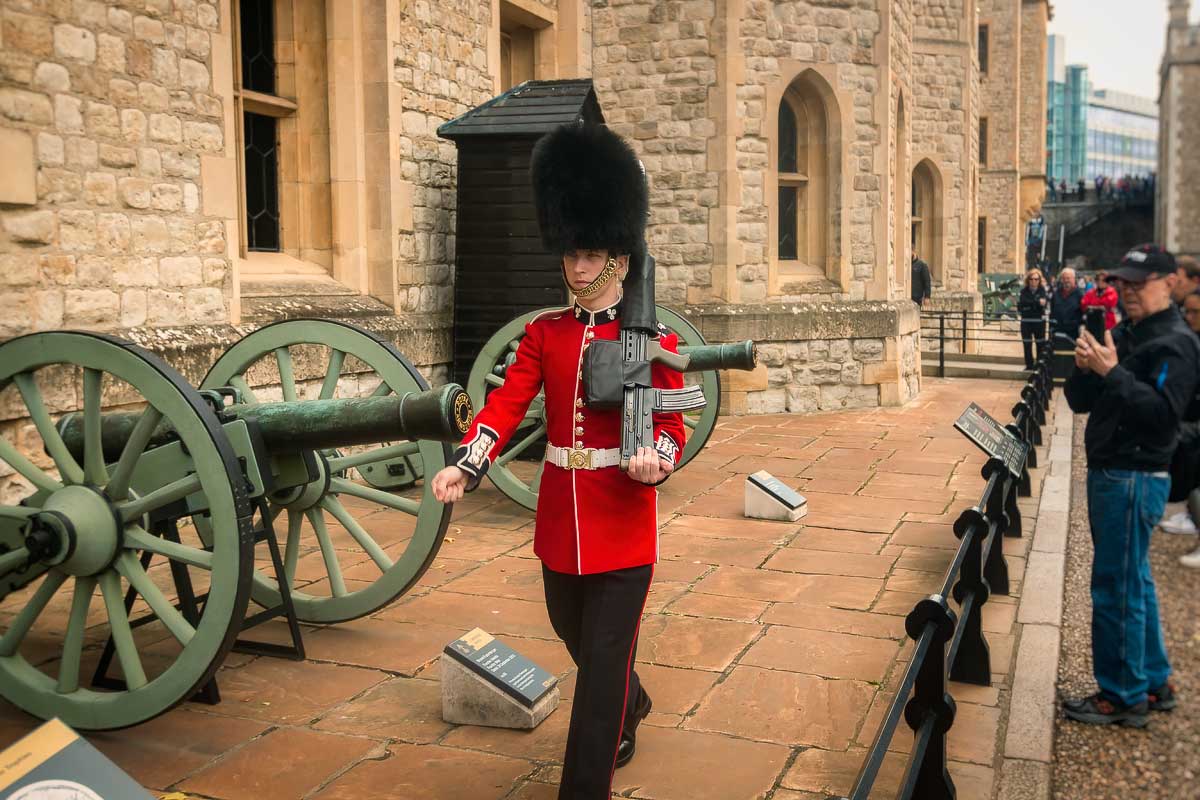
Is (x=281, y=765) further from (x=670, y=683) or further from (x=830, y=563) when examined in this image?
(x=830, y=563)

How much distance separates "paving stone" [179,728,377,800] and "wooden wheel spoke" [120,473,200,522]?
73cm

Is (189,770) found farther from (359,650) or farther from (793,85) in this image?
(793,85)

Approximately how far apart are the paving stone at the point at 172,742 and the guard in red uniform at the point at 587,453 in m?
1.12

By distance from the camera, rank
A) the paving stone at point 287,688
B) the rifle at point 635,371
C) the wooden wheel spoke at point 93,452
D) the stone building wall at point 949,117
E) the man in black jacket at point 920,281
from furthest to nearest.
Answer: the stone building wall at point 949,117, the man in black jacket at point 920,281, the paving stone at point 287,688, the wooden wheel spoke at point 93,452, the rifle at point 635,371

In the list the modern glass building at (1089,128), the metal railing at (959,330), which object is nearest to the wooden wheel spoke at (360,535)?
the metal railing at (959,330)

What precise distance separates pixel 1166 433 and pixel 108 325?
478cm

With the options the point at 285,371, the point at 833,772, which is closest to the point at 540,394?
the point at 285,371

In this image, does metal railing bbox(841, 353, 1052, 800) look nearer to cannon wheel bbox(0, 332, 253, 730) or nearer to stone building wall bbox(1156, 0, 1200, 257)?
cannon wheel bbox(0, 332, 253, 730)

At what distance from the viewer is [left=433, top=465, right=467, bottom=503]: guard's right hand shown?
9.16ft

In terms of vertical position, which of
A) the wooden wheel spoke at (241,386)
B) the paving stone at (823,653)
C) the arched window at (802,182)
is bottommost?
the paving stone at (823,653)

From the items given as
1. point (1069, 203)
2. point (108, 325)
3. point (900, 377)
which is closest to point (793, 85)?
point (900, 377)

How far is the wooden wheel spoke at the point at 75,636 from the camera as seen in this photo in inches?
130

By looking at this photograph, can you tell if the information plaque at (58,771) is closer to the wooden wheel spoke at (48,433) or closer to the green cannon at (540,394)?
the wooden wheel spoke at (48,433)

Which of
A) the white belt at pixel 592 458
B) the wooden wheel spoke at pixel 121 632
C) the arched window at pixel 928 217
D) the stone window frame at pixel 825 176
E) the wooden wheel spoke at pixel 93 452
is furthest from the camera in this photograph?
the arched window at pixel 928 217
